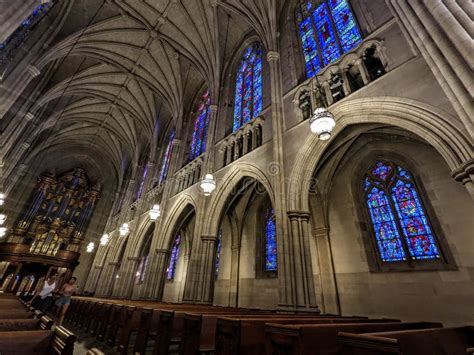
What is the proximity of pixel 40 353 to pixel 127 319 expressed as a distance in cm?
314

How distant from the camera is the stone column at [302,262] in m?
4.81

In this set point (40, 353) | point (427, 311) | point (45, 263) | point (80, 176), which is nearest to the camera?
point (40, 353)

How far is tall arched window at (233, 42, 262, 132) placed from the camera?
9656 millimetres

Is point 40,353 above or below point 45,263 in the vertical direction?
below

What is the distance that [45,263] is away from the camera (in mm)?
17781

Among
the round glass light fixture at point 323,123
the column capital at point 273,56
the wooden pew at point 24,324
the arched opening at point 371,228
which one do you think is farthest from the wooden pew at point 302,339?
the column capital at point 273,56

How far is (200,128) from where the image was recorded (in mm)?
13258

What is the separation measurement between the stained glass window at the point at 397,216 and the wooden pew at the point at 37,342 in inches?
282

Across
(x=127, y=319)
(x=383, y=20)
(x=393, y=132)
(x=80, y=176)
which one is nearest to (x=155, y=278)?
(x=127, y=319)

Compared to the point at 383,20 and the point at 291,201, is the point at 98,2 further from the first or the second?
the point at 291,201

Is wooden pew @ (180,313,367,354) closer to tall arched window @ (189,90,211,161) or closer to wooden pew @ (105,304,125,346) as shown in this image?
wooden pew @ (105,304,125,346)

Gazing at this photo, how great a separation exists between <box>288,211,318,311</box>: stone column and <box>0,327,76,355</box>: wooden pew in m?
4.38

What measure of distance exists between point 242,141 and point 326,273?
5502mm

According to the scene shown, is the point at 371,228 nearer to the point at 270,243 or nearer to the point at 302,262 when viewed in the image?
the point at 302,262
